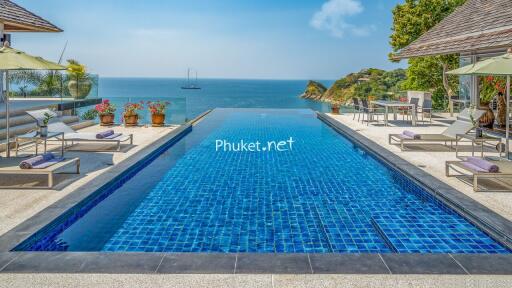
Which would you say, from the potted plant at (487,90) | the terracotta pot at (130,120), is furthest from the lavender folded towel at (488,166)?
the terracotta pot at (130,120)

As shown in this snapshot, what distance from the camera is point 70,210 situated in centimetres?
561

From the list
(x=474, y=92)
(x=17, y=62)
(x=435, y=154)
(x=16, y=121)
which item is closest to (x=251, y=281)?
(x=17, y=62)

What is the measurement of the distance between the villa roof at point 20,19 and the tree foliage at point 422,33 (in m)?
16.7

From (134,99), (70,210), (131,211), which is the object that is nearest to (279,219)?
(131,211)

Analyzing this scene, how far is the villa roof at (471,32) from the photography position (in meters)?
12.0


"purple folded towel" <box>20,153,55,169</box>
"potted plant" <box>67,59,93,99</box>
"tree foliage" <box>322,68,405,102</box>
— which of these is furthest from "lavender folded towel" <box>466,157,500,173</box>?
"tree foliage" <box>322,68,405,102</box>

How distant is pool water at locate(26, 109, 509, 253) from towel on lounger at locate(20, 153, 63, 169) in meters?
1.15

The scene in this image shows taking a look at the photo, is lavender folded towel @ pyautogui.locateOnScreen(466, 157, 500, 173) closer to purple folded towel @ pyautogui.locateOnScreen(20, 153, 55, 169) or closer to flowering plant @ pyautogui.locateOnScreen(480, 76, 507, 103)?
purple folded towel @ pyautogui.locateOnScreen(20, 153, 55, 169)

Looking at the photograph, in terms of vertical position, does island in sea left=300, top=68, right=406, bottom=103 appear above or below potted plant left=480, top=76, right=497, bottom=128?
above

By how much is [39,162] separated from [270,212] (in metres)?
3.67

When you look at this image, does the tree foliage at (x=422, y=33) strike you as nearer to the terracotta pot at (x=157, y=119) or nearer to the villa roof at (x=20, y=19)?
the terracotta pot at (x=157, y=119)

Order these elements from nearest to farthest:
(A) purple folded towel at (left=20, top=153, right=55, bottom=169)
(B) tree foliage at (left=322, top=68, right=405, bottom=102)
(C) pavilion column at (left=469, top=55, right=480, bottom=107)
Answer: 1. (A) purple folded towel at (left=20, top=153, right=55, bottom=169)
2. (C) pavilion column at (left=469, top=55, right=480, bottom=107)
3. (B) tree foliage at (left=322, top=68, right=405, bottom=102)

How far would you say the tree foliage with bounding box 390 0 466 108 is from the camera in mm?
22453

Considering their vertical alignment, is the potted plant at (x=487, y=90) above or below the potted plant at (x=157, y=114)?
above
